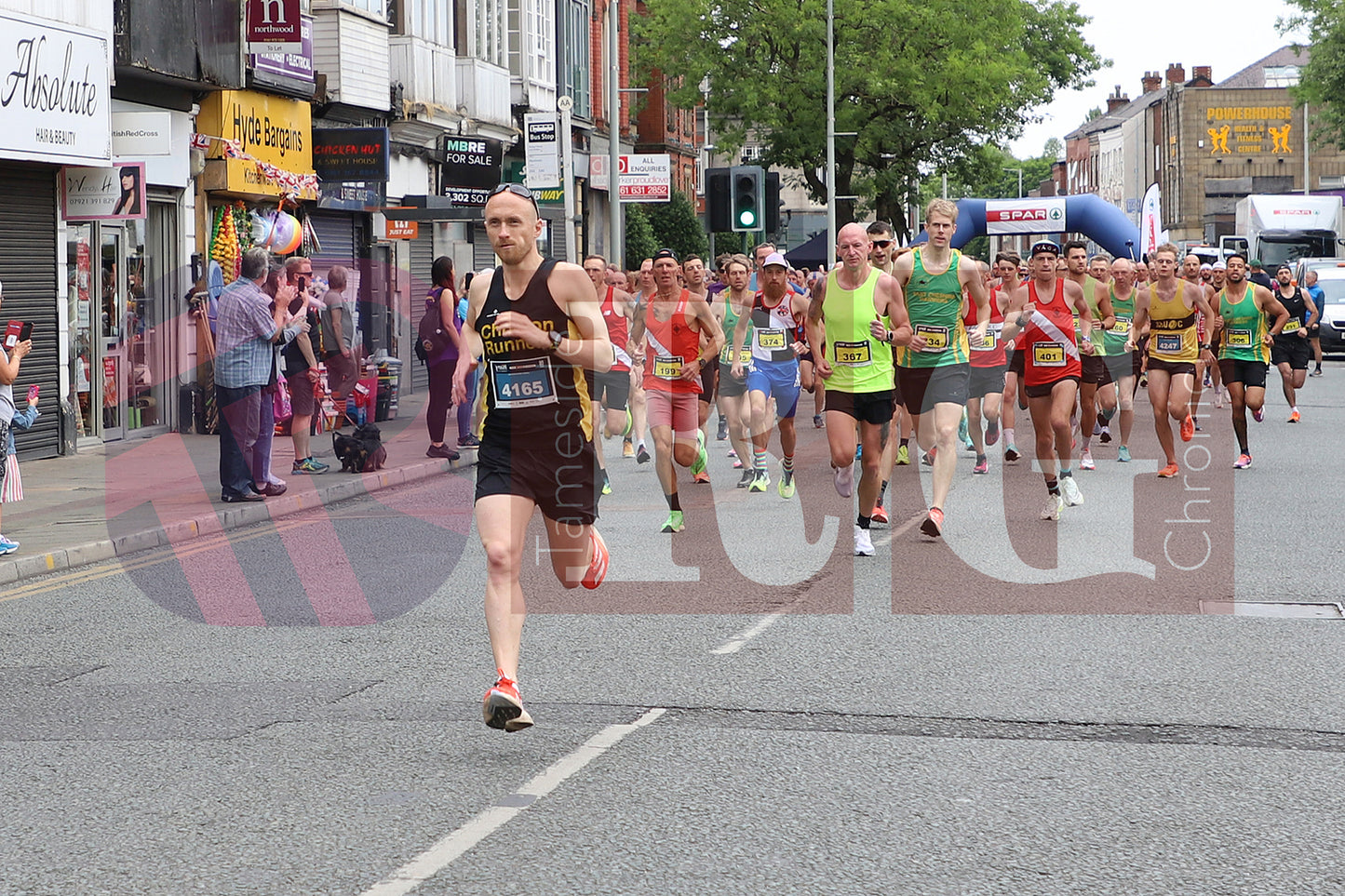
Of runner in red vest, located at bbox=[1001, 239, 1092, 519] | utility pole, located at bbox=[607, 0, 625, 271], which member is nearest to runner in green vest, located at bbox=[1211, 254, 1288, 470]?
runner in red vest, located at bbox=[1001, 239, 1092, 519]

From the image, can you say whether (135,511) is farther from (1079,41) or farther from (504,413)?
(1079,41)

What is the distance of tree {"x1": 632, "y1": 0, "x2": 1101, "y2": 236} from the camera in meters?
49.3

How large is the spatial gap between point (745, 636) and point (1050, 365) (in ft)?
17.5

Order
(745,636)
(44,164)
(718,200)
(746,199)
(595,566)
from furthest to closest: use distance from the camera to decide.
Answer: (718,200) → (746,199) → (44,164) → (745,636) → (595,566)

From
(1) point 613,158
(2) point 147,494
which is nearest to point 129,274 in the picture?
(2) point 147,494

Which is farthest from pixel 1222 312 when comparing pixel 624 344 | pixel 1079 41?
pixel 1079 41

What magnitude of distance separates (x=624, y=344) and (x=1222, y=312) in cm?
559

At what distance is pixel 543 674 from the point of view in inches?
276

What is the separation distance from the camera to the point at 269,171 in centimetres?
2164

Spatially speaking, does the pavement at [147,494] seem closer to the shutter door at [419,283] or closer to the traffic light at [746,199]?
the traffic light at [746,199]

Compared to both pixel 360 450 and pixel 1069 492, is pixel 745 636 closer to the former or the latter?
pixel 1069 492

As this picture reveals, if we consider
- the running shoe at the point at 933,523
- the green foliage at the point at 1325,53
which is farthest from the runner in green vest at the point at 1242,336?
the green foliage at the point at 1325,53

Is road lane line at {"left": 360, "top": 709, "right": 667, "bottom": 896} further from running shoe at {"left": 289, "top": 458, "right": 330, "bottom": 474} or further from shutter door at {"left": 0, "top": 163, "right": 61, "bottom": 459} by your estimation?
shutter door at {"left": 0, "top": 163, "right": 61, "bottom": 459}

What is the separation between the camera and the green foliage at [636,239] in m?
41.5
